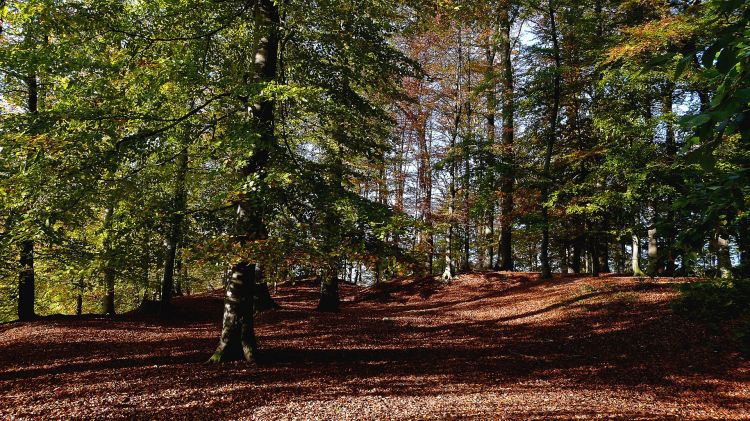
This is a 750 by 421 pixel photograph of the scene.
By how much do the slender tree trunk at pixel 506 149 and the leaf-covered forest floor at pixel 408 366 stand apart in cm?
485

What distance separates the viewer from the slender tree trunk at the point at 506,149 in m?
17.7

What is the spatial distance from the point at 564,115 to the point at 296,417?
19444 mm

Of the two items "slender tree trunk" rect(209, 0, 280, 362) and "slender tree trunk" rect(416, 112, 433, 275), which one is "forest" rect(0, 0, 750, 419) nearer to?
"slender tree trunk" rect(209, 0, 280, 362)

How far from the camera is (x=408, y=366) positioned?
914 centimetres

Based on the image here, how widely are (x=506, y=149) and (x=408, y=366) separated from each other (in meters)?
13.5

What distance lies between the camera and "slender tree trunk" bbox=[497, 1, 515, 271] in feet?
58.2

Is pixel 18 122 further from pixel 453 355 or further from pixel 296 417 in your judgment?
pixel 453 355

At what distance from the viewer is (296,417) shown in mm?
5996

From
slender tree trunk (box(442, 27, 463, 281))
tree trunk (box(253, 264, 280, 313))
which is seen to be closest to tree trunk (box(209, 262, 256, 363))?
tree trunk (box(253, 264, 280, 313))

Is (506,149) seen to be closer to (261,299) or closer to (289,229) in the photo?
(261,299)

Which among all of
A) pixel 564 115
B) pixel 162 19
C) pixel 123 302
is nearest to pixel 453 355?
pixel 162 19

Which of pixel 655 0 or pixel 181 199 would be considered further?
pixel 655 0

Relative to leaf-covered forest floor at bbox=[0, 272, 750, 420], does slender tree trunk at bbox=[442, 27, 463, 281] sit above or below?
above

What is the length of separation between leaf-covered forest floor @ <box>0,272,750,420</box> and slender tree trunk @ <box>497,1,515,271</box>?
4849 mm
